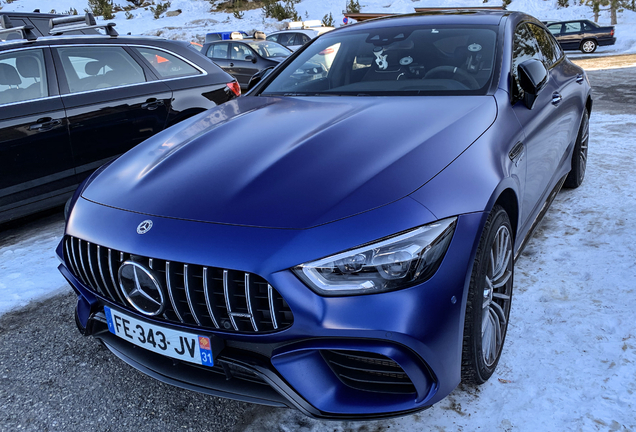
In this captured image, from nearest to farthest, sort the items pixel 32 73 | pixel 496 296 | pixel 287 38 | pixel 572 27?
pixel 496 296
pixel 32 73
pixel 287 38
pixel 572 27

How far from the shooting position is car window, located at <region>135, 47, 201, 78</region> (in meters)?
4.66

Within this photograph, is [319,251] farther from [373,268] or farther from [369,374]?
[369,374]

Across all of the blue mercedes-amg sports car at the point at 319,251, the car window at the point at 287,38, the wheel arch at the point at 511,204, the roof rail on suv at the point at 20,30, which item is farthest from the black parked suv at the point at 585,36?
the blue mercedes-amg sports car at the point at 319,251

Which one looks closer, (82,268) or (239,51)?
(82,268)

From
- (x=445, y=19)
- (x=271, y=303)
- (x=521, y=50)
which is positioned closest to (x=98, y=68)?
(x=445, y=19)

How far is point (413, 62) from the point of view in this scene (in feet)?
9.29

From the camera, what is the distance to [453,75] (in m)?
2.67

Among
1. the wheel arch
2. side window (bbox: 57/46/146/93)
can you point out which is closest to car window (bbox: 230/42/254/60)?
side window (bbox: 57/46/146/93)

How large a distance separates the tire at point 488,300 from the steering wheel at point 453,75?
0.84 m

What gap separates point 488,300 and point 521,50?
1.62 meters

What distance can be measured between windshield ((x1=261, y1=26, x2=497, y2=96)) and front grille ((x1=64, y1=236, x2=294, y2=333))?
1479mm

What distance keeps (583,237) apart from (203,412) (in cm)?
257

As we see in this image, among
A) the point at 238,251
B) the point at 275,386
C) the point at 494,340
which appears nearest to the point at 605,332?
the point at 494,340

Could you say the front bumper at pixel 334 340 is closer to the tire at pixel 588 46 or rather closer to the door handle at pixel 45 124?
the door handle at pixel 45 124
